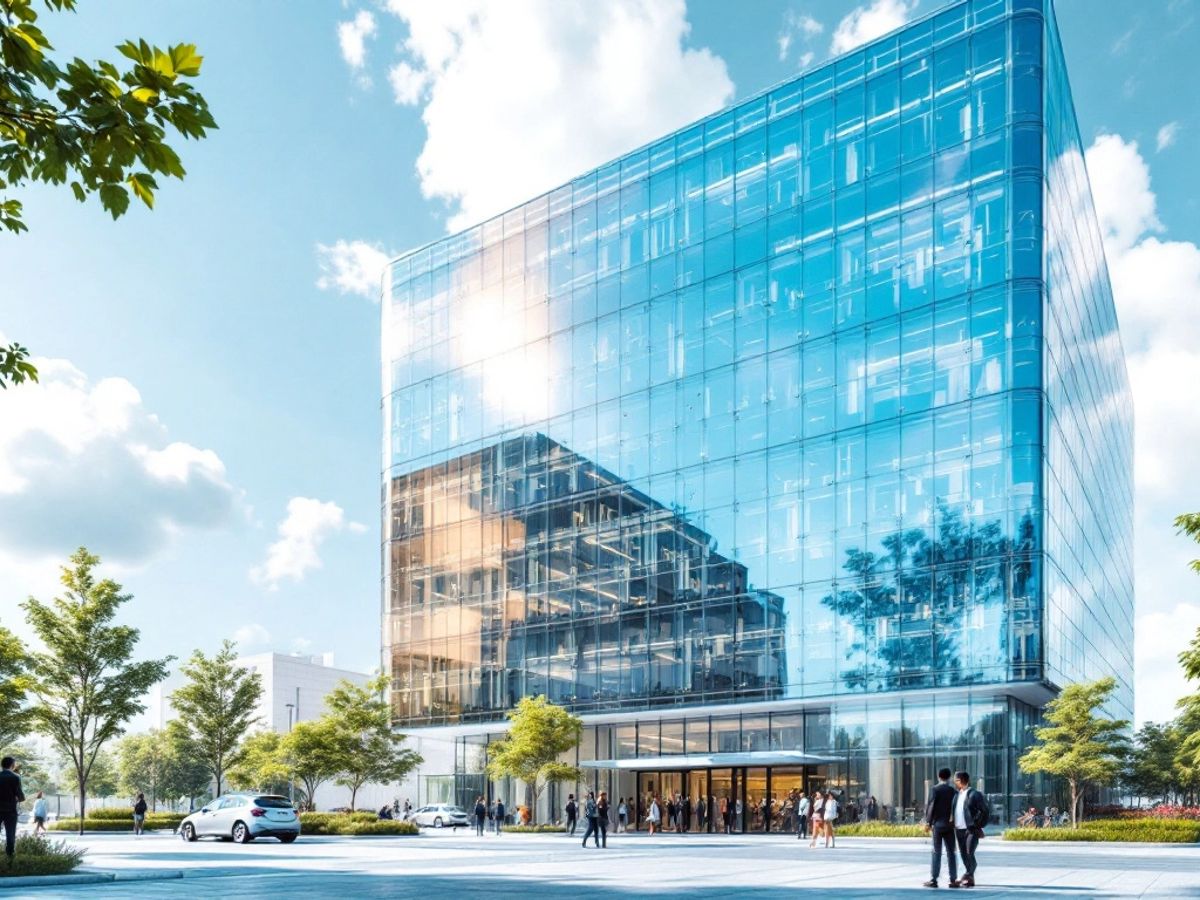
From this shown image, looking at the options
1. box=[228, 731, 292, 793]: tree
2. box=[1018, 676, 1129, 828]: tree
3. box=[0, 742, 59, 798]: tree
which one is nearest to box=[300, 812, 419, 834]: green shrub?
box=[228, 731, 292, 793]: tree

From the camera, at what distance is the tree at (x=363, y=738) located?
2194 inches

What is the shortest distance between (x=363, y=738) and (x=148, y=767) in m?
59.3

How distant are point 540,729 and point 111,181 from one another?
49.6 m

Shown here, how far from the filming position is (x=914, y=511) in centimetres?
4909

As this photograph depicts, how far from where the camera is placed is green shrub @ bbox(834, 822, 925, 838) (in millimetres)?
45000

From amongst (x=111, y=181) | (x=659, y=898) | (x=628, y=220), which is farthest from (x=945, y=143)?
(x=111, y=181)

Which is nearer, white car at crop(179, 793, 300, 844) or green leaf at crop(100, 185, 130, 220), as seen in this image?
green leaf at crop(100, 185, 130, 220)

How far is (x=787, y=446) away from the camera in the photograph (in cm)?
5384

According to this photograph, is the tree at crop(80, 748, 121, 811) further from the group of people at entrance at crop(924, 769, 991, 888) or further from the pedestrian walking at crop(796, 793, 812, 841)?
the group of people at entrance at crop(924, 769, 991, 888)

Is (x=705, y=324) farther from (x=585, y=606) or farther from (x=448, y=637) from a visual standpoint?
(x=448, y=637)

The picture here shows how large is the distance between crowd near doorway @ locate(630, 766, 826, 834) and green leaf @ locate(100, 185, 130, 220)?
1975 inches

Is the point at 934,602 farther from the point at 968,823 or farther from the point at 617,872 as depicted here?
the point at 968,823

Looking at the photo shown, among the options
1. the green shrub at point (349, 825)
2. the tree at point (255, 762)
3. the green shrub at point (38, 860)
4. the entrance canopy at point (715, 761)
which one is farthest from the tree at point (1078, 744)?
the tree at point (255, 762)

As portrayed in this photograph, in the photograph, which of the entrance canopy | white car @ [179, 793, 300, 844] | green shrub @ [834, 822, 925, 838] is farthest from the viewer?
the entrance canopy
